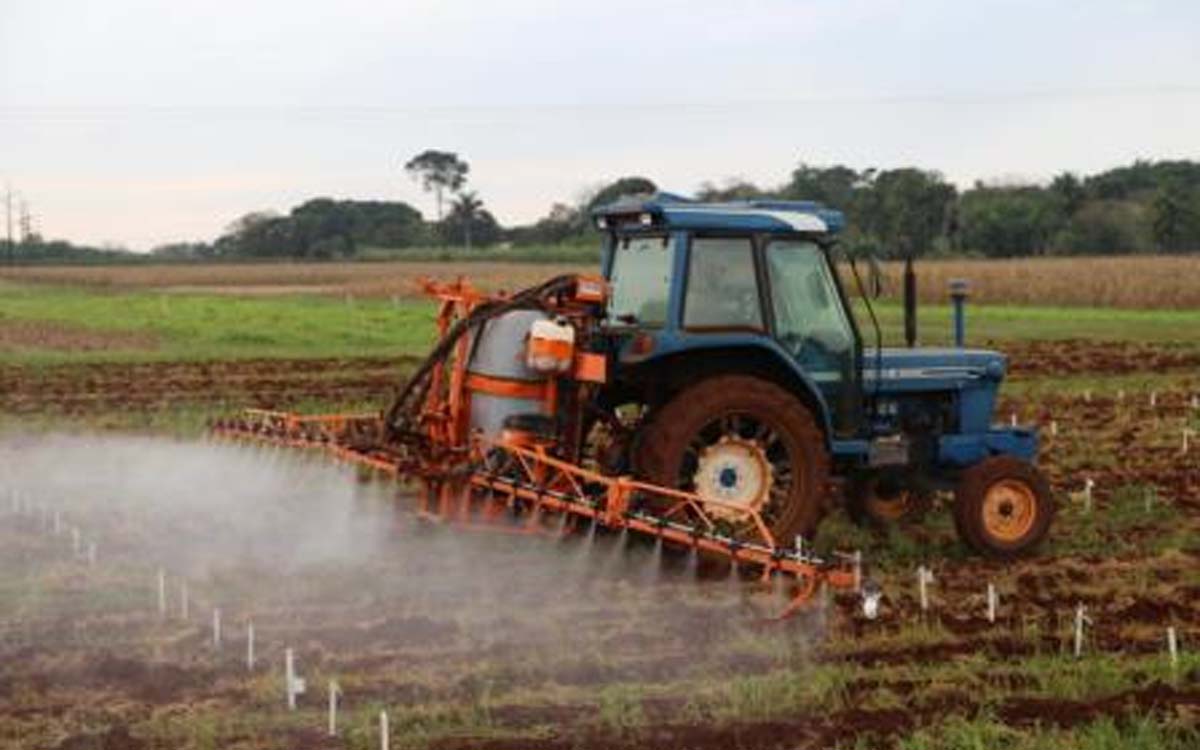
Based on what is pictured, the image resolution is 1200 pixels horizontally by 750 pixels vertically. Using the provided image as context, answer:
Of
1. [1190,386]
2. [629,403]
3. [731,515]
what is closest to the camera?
[731,515]

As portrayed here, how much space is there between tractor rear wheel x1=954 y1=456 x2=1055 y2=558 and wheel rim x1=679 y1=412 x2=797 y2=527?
49.2 inches

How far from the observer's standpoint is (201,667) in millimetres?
6828

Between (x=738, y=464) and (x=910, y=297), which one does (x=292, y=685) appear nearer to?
(x=738, y=464)

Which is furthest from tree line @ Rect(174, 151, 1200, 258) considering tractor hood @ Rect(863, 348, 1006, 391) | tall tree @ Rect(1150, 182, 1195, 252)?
tractor hood @ Rect(863, 348, 1006, 391)

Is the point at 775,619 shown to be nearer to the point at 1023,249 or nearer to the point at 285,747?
the point at 285,747

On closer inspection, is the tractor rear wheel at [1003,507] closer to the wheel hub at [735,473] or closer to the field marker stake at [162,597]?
the wheel hub at [735,473]

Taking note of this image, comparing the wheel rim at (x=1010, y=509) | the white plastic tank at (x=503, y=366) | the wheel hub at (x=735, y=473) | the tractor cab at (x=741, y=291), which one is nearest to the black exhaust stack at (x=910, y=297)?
the tractor cab at (x=741, y=291)

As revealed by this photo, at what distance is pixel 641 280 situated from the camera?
9.20 metres

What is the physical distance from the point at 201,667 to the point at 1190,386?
52.9 ft

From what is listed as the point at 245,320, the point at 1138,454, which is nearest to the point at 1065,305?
the point at 245,320

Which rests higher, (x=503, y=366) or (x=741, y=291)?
(x=741, y=291)

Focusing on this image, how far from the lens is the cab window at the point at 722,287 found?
348 inches

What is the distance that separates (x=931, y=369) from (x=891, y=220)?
1907cm

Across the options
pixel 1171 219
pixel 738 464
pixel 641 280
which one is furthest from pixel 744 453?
pixel 1171 219
